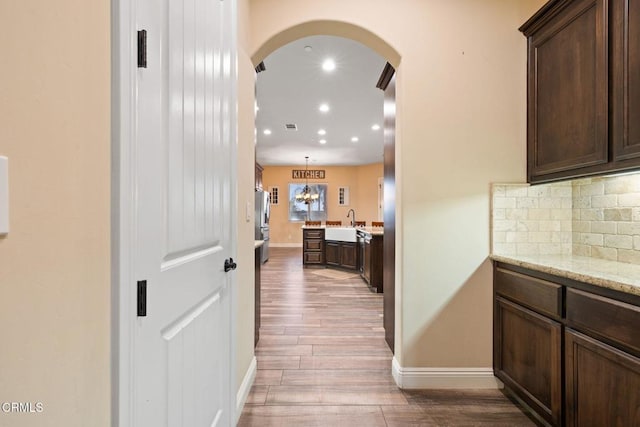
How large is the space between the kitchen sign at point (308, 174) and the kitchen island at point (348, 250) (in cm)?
461

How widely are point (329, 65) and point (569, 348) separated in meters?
3.55

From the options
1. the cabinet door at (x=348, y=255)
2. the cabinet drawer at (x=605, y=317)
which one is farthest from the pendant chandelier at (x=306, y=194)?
the cabinet drawer at (x=605, y=317)

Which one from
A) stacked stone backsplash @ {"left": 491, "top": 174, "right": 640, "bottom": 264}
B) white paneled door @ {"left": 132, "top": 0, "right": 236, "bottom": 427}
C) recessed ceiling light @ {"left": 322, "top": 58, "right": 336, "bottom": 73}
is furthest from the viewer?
recessed ceiling light @ {"left": 322, "top": 58, "right": 336, "bottom": 73}

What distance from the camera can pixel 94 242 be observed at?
70 cm

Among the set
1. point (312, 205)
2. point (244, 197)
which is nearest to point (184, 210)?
point (244, 197)

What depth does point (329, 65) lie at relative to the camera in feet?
12.4

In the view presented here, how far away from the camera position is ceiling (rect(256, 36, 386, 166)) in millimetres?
3510

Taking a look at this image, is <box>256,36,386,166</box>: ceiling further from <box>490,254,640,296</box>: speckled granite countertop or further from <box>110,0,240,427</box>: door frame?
<box>110,0,240,427</box>: door frame

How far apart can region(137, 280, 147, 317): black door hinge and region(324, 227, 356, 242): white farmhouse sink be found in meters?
5.41

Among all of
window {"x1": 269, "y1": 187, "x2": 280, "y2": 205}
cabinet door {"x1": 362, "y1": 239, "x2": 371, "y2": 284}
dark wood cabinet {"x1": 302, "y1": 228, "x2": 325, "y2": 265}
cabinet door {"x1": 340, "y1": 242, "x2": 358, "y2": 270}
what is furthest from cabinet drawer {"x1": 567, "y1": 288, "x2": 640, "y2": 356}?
window {"x1": 269, "y1": 187, "x2": 280, "y2": 205}

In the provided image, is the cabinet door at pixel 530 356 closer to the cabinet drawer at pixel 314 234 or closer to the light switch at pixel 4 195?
the light switch at pixel 4 195

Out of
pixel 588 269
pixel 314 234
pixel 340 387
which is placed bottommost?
pixel 340 387

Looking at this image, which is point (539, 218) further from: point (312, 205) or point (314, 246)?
point (312, 205)

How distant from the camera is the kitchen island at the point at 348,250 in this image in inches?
185
